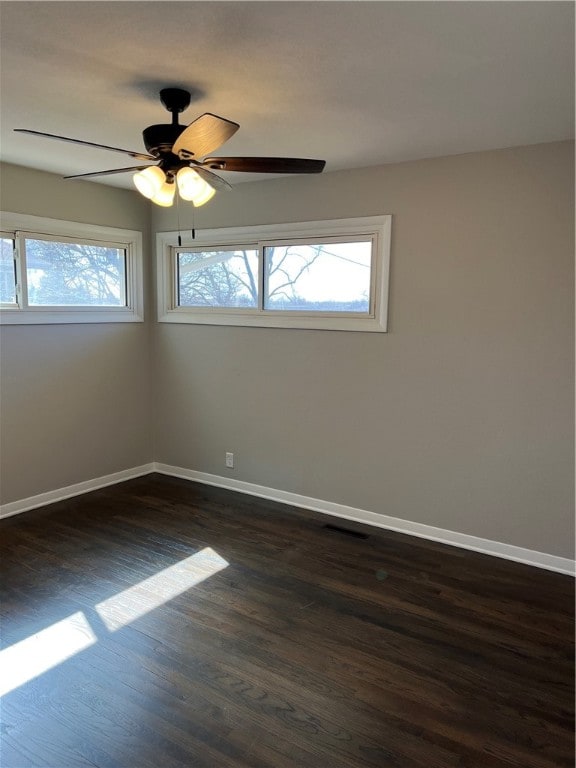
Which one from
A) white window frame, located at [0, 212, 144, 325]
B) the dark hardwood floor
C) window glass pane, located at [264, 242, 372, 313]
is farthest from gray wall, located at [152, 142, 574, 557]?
white window frame, located at [0, 212, 144, 325]

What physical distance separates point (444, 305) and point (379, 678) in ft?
7.12

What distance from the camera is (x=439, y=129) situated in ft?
8.85

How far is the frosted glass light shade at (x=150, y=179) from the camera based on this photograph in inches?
82.3

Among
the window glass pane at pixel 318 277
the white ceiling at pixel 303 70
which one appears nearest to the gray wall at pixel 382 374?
the window glass pane at pixel 318 277

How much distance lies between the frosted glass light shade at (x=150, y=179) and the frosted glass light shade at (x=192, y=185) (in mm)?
79

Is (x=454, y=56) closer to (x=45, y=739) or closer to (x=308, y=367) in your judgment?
(x=308, y=367)

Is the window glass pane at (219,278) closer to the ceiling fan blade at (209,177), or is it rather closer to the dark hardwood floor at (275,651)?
the ceiling fan blade at (209,177)

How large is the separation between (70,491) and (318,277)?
103 inches

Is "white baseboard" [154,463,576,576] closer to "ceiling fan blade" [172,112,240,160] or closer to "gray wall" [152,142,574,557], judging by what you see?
"gray wall" [152,142,574,557]

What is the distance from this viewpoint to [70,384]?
408cm

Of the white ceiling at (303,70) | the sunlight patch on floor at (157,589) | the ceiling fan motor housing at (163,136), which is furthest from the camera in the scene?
the sunlight patch on floor at (157,589)

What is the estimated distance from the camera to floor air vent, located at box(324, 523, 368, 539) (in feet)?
11.5

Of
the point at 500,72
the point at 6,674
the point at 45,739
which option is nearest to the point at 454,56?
the point at 500,72

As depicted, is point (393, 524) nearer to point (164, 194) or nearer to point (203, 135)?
point (164, 194)
